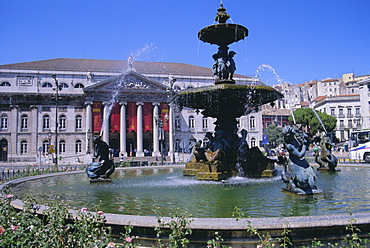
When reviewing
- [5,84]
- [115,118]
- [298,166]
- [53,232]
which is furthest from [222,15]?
[5,84]

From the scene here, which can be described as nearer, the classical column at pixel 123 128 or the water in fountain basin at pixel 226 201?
the water in fountain basin at pixel 226 201

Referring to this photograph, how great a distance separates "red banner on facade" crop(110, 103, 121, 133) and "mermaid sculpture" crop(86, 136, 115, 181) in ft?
145

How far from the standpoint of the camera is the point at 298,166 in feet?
23.3

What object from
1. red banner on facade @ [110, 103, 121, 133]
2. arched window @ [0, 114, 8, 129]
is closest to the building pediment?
red banner on facade @ [110, 103, 121, 133]

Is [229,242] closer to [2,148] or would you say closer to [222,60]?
[222,60]

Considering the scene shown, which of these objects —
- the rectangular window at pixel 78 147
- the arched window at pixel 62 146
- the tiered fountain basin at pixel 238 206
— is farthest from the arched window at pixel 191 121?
the tiered fountain basin at pixel 238 206

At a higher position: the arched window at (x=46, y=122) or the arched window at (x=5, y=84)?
the arched window at (x=5, y=84)

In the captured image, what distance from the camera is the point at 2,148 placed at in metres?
52.9

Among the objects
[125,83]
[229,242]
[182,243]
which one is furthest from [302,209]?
[125,83]

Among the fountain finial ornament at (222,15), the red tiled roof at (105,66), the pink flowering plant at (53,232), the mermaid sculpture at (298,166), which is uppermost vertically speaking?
the red tiled roof at (105,66)

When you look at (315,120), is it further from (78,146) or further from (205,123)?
(78,146)

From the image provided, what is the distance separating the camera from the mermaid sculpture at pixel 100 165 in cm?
1098

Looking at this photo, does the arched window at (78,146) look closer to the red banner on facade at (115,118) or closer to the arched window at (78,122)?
the arched window at (78,122)

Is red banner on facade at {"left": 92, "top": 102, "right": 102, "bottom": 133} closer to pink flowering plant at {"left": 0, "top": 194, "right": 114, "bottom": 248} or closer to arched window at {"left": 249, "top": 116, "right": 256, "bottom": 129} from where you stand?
arched window at {"left": 249, "top": 116, "right": 256, "bottom": 129}
